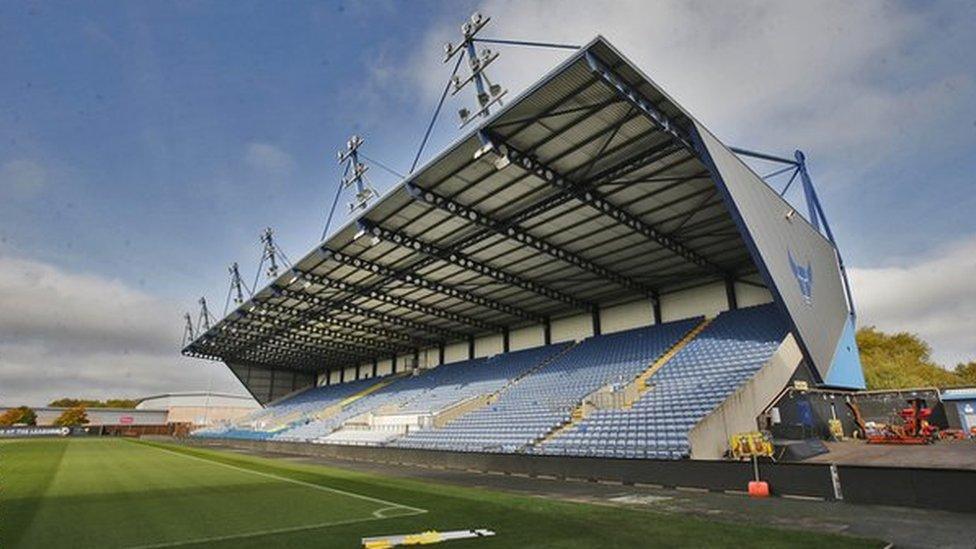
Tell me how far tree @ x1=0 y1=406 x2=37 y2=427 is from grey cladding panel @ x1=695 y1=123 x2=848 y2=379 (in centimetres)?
12640

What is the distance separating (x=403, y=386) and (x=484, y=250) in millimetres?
22433

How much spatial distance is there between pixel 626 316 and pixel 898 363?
3991 cm

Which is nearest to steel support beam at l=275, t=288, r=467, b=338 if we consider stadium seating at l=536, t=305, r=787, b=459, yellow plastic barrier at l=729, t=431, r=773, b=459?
stadium seating at l=536, t=305, r=787, b=459

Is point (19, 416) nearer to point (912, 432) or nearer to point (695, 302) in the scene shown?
point (695, 302)

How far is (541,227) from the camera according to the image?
23.0 metres

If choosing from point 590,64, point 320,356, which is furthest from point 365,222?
point 320,356

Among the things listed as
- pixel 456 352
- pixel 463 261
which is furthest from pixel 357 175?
pixel 456 352

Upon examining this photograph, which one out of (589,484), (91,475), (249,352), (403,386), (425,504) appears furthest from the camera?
(249,352)

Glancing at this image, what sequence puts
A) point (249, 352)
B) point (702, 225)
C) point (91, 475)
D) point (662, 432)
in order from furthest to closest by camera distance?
point (249, 352), point (702, 225), point (91, 475), point (662, 432)

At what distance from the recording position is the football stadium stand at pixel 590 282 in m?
16.2

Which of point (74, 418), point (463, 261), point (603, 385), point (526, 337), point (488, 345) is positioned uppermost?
point (463, 261)

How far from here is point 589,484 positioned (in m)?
14.5

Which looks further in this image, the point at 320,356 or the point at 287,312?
the point at 320,356

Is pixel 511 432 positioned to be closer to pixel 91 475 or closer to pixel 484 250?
pixel 484 250
